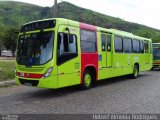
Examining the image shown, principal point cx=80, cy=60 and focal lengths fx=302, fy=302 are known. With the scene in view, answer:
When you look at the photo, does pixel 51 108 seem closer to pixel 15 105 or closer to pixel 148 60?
pixel 15 105

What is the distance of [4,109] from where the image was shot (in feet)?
29.1

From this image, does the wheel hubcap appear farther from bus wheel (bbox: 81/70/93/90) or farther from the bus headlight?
the bus headlight

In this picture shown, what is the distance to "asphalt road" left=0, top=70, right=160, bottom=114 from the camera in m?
8.72

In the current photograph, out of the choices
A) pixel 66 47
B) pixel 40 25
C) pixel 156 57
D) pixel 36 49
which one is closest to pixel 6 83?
pixel 36 49

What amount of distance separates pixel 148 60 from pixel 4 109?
13.8 metres

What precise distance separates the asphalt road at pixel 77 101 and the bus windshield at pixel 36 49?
135 centimetres

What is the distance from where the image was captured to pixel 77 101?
10094 millimetres

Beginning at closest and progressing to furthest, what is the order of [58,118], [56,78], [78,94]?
[58,118] → [56,78] → [78,94]

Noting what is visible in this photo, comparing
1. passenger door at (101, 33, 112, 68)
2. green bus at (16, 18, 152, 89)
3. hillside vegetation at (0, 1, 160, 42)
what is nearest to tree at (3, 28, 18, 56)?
passenger door at (101, 33, 112, 68)

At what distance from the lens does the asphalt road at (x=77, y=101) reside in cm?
872

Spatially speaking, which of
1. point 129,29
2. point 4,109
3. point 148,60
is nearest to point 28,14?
point 129,29

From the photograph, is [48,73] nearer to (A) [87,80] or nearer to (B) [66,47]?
(B) [66,47]

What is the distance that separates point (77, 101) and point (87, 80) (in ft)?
9.57

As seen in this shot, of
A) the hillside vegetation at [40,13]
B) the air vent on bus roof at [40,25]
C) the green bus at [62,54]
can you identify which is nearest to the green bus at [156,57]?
the green bus at [62,54]
